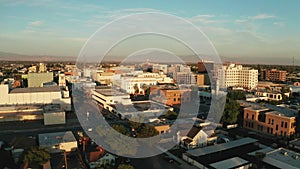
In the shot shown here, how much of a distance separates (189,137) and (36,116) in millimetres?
4960

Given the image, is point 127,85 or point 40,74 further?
point 40,74

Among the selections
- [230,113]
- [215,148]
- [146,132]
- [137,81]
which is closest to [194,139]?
[215,148]

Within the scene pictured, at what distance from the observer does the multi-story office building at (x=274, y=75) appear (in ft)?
59.6

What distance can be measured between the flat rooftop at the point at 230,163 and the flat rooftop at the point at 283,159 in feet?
1.30

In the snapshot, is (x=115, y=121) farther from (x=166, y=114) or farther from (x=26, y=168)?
(x=26, y=168)

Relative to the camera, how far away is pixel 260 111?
6.23 meters

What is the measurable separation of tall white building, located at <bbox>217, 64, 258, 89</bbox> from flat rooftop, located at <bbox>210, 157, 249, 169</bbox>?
1111 cm

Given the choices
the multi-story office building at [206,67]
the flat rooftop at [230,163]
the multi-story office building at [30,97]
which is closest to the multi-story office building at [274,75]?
the multi-story office building at [206,67]

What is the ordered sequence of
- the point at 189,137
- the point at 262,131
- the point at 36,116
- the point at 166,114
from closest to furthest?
the point at 189,137
the point at 262,131
the point at 166,114
the point at 36,116

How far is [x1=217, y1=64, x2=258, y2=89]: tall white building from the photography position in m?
15.0

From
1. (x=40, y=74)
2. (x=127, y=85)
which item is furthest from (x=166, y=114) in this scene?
(x=40, y=74)

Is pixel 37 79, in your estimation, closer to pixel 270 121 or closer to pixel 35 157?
pixel 35 157

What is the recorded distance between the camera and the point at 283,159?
3.95m

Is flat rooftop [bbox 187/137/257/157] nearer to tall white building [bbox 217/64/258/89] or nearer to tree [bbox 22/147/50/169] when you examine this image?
tree [bbox 22/147/50/169]
